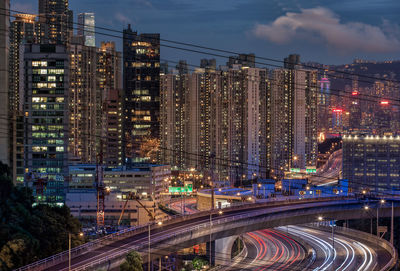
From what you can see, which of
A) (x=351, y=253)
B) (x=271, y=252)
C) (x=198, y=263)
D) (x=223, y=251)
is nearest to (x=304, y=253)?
(x=271, y=252)

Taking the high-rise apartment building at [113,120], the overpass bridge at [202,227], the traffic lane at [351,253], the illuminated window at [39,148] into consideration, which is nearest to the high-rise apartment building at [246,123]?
the high-rise apartment building at [113,120]

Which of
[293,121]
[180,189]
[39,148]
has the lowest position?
[180,189]

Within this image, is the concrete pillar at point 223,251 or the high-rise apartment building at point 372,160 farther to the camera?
the high-rise apartment building at point 372,160

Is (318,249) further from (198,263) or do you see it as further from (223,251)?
(198,263)

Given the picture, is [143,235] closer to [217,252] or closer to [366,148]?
[217,252]

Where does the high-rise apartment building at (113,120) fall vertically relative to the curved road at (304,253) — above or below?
above

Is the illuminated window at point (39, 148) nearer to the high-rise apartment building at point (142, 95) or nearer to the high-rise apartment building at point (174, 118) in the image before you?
the high-rise apartment building at point (142, 95)
